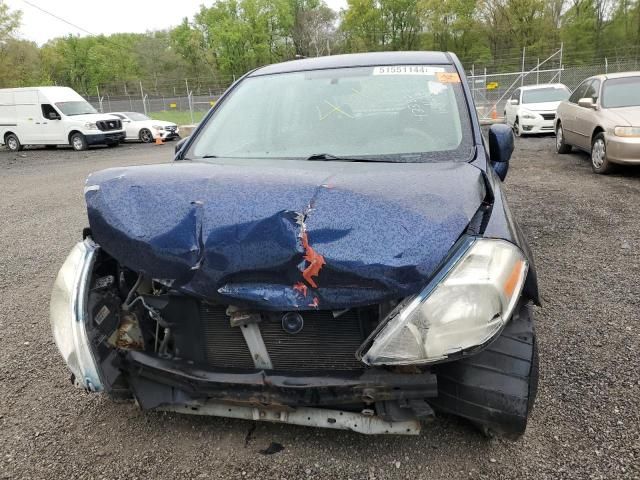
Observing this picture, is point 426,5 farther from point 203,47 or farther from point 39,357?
point 39,357

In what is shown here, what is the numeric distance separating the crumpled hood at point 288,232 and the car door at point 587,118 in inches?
293

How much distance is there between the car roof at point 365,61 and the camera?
10.4ft

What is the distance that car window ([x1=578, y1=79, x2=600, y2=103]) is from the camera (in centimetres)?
830

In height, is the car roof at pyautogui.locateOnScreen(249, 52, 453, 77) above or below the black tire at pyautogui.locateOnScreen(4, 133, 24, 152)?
above

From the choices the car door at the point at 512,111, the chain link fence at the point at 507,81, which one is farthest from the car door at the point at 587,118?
the chain link fence at the point at 507,81

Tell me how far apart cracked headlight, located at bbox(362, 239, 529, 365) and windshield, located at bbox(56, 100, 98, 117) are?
1928 centimetres

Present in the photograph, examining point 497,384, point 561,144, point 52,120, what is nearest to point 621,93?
point 561,144

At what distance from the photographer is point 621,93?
7.96 meters

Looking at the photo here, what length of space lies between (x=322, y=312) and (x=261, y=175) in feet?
2.04

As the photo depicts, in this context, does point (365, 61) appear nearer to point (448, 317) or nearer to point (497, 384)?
point (448, 317)

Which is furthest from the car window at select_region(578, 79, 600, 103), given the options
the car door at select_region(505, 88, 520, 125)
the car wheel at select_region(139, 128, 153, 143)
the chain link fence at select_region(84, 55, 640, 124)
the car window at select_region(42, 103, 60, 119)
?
the car window at select_region(42, 103, 60, 119)

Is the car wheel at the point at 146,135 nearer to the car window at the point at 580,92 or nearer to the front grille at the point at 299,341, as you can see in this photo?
the car window at the point at 580,92

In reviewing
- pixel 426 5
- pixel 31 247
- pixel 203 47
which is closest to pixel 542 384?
pixel 31 247

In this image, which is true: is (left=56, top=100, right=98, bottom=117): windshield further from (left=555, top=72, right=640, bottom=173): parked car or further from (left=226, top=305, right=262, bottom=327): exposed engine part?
(left=226, top=305, right=262, bottom=327): exposed engine part
